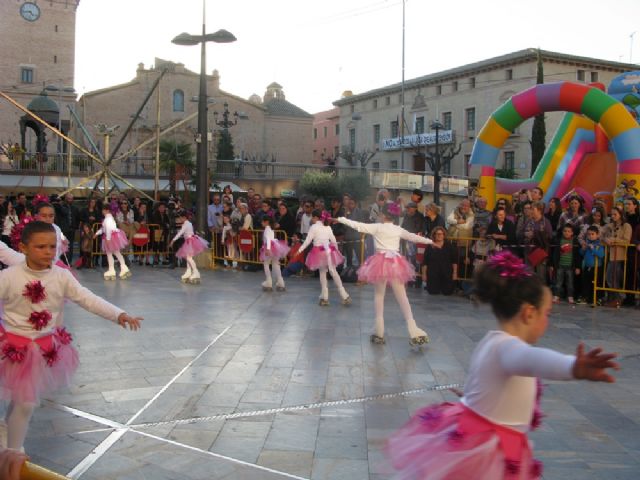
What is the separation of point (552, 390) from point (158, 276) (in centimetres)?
1176

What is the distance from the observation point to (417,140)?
5969cm

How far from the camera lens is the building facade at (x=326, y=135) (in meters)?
83.0

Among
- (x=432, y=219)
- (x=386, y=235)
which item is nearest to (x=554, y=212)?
(x=432, y=219)

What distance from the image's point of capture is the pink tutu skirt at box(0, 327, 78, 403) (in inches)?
178

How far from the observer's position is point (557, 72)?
2260 inches

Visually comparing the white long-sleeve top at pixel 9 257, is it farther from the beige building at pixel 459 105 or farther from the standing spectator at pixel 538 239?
the beige building at pixel 459 105

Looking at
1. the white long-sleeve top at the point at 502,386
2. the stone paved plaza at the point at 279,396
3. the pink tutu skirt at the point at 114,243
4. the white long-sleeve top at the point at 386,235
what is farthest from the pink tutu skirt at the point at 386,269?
the pink tutu skirt at the point at 114,243

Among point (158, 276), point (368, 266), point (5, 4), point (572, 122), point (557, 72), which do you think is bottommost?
point (158, 276)

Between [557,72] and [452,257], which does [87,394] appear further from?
[557,72]

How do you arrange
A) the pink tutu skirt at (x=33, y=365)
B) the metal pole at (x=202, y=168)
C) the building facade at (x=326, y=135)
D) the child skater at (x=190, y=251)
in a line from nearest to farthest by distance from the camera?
the pink tutu skirt at (x=33, y=365)
the child skater at (x=190, y=251)
the metal pole at (x=202, y=168)
the building facade at (x=326, y=135)

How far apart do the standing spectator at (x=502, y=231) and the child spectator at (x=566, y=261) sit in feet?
2.65

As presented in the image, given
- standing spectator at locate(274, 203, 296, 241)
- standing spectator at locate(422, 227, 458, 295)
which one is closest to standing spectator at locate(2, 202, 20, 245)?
standing spectator at locate(274, 203, 296, 241)

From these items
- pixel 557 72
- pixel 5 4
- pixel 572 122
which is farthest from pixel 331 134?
pixel 572 122

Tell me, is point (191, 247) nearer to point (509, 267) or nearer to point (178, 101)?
point (509, 267)
